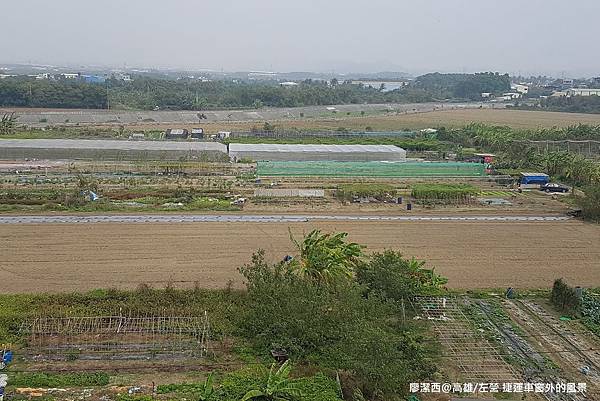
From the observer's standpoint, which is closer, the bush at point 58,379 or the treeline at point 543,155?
the bush at point 58,379

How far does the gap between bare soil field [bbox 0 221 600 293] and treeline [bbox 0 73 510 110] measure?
41350mm

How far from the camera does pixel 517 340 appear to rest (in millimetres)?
12125

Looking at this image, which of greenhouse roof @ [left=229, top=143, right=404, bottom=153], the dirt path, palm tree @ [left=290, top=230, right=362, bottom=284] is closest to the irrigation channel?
the dirt path

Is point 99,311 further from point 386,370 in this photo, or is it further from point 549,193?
point 549,193

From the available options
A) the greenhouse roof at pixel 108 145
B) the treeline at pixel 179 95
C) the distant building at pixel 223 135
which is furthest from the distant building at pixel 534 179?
the treeline at pixel 179 95

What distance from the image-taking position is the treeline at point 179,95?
55500 mm

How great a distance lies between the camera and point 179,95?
64312 mm

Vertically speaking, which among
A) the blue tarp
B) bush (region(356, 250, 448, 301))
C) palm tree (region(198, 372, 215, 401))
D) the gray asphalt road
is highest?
the gray asphalt road

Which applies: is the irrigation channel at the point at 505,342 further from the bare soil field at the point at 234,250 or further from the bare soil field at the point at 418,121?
the bare soil field at the point at 418,121

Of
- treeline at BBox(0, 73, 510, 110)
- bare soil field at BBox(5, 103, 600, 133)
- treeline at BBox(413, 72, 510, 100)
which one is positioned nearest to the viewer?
bare soil field at BBox(5, 103, 600, 133)

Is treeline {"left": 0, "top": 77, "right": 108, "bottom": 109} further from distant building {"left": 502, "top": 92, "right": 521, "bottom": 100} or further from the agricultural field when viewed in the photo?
distant building {"left": 502, "top": 92, "right": 521, "bottom": 100}

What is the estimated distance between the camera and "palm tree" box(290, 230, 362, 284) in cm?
1278

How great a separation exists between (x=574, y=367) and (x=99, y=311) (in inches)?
387

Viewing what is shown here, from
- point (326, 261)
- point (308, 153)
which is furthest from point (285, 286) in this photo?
point (308, 153)
